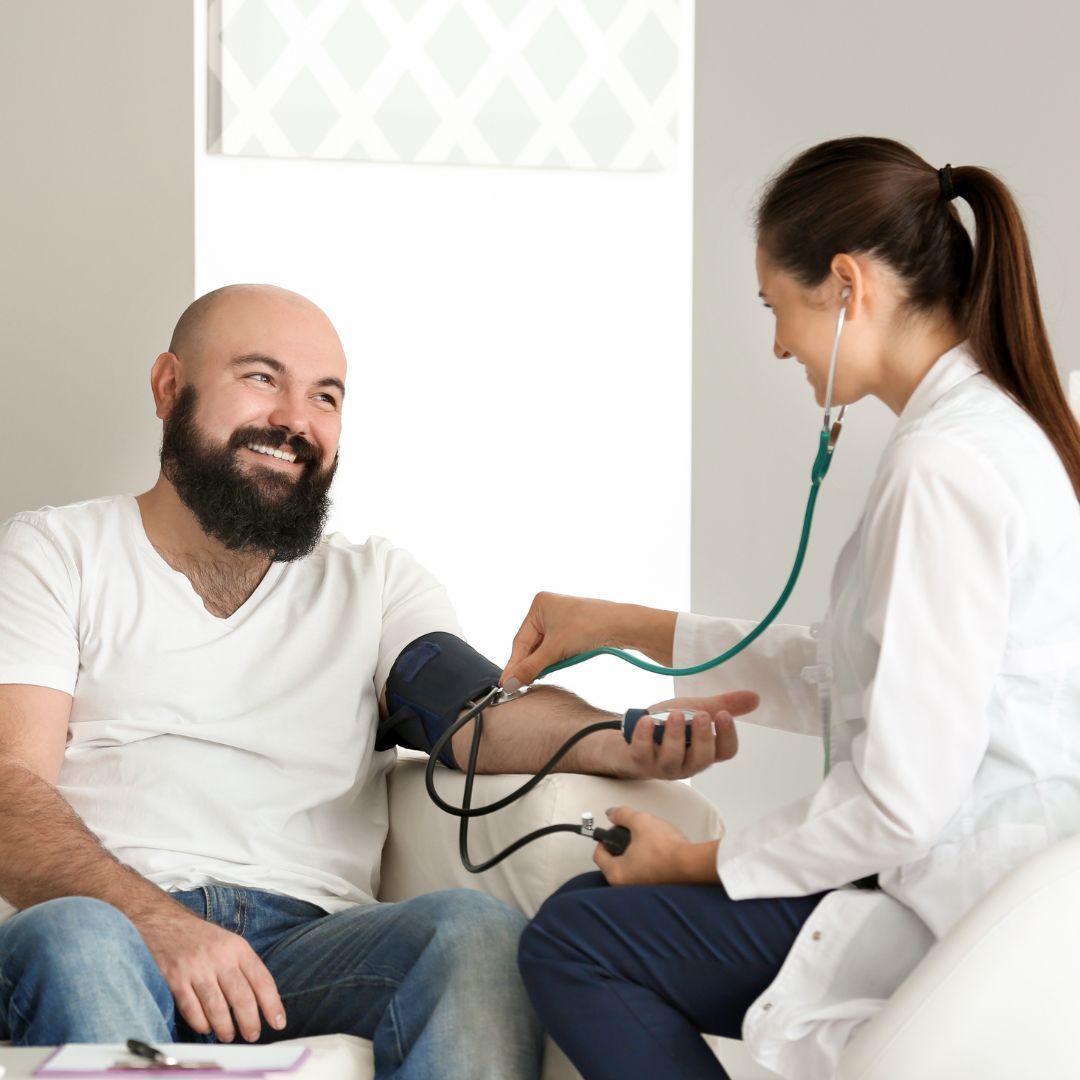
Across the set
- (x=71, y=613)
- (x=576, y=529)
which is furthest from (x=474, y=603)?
(x=71, y=613)

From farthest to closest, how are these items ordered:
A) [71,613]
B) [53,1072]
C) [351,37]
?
[351,37] < [71,613] < [53,1072]

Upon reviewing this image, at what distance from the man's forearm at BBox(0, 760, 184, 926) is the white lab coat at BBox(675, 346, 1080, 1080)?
2.28 feet

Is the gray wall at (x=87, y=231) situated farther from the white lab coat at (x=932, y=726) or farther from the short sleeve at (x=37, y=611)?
the white lab coat at (x=932, y=726)

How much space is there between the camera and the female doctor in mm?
1254

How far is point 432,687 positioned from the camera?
77.2 inches

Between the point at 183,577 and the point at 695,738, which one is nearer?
the point at 695,738

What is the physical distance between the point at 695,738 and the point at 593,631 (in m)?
0.21

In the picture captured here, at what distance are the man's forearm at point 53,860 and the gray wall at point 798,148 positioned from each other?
1358 mm

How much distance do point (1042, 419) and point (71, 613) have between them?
4.11 feet

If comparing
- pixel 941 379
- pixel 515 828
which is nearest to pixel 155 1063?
pixel 515 828

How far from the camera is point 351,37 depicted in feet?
8.45

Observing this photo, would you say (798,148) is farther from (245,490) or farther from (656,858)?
(656,858)

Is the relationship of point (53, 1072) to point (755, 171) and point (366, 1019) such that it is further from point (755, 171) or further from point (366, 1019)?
point (755, 171)

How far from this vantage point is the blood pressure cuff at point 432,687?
194 centimetres
